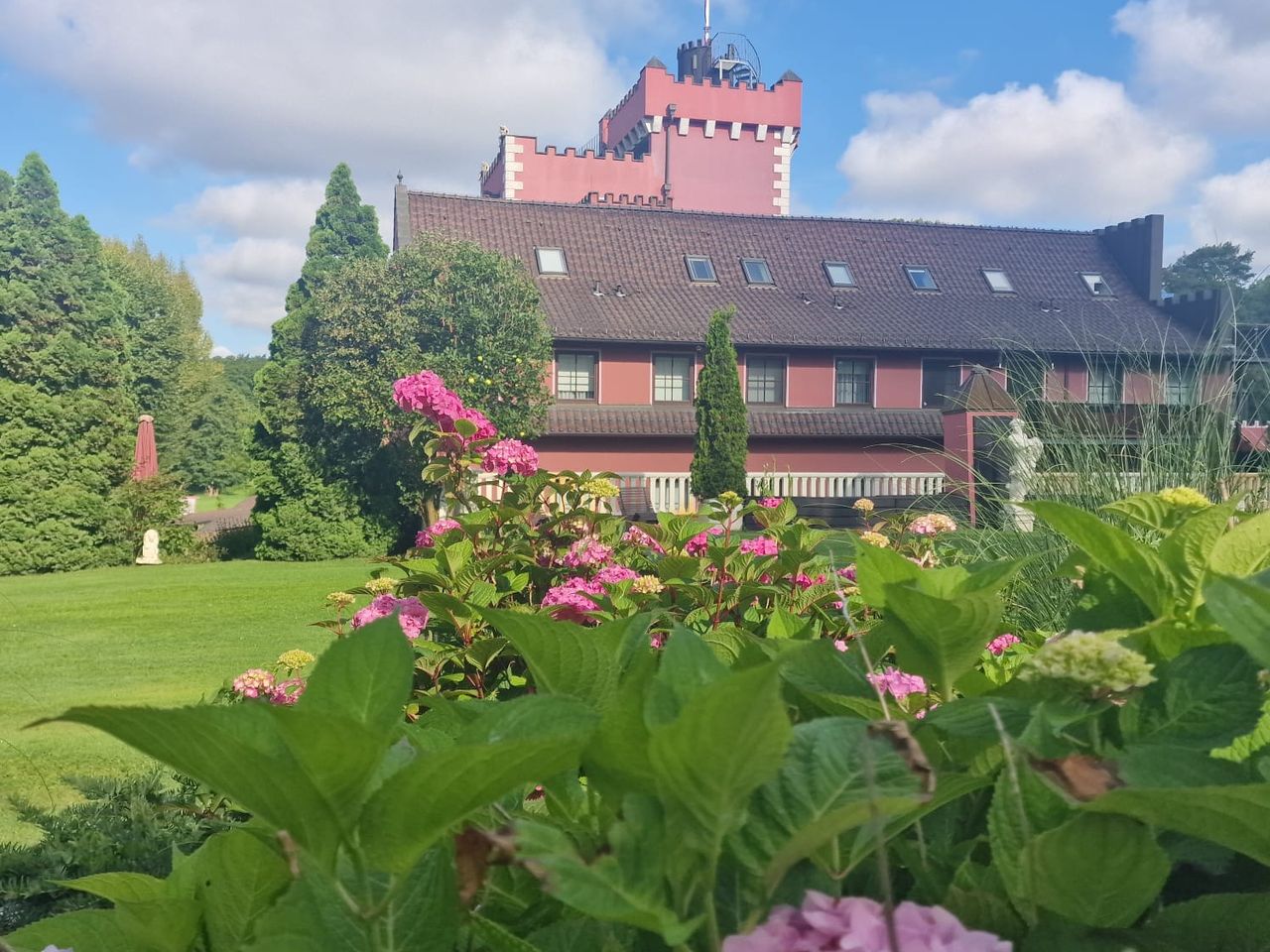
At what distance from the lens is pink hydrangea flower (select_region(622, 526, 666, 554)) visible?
3201 millimetres

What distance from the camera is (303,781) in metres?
0.42

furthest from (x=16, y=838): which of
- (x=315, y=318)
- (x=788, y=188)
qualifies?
(x=788, y=188)

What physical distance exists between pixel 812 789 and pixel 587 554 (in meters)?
2.40

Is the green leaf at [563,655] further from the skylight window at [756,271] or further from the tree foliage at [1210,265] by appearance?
the tree foliage at [1210,265]

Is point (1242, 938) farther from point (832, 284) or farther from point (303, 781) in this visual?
point (832, 284)

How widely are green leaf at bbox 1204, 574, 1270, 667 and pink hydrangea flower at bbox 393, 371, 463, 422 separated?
325 cm

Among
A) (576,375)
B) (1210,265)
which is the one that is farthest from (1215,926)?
(1210,265)

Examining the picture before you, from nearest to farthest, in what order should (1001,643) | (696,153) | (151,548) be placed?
(1001,643)
(151,548)
(696,153)

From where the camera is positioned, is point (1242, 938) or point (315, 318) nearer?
point (1242, 938)

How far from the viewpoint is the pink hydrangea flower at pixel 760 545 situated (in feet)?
9.33

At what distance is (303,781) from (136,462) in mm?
18985

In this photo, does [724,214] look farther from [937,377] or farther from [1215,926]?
[1215,926]

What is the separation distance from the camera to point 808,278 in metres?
21.7

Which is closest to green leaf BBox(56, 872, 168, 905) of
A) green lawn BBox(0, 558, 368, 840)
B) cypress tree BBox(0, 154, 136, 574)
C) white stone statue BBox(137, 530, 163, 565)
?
green lawn BBox(0, 558, 368, 840)
